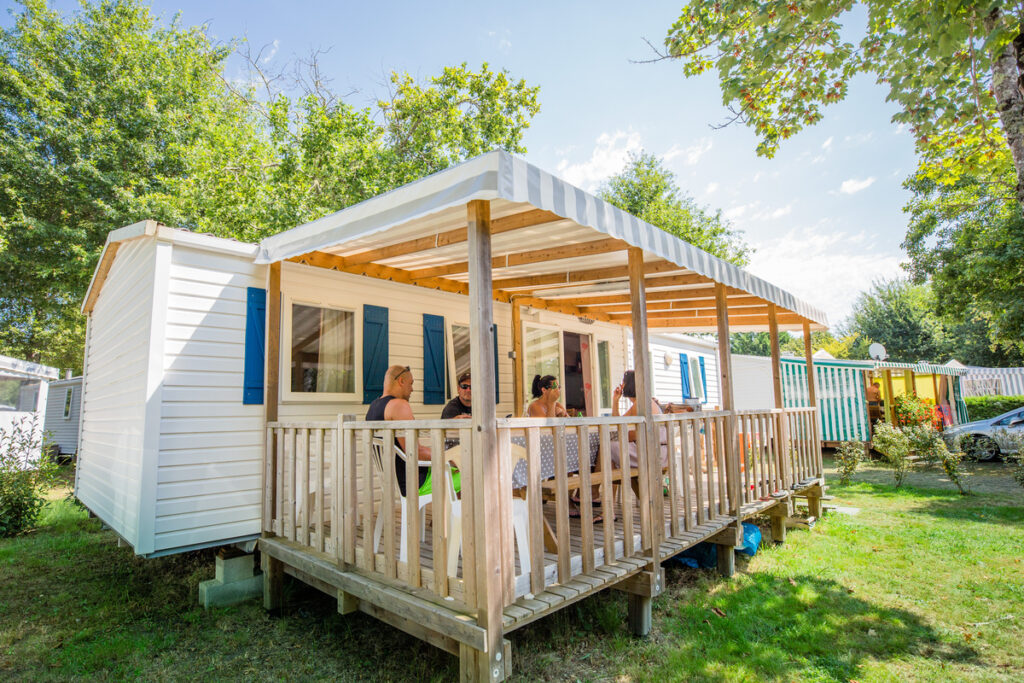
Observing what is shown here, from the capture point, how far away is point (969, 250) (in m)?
11.7

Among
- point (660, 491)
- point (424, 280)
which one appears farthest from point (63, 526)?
point (660, 491)

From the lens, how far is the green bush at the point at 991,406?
53.7 ft

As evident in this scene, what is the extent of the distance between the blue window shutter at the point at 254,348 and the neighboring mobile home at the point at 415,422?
2 cm

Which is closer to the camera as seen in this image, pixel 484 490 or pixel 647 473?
pixel 484 490

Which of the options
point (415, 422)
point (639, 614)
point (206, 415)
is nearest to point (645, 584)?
point (639, 614)

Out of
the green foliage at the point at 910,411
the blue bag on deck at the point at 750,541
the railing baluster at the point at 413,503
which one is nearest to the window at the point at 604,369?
the blue bag on deck at the point at 750,541

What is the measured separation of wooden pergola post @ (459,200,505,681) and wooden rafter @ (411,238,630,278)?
4.92 ft

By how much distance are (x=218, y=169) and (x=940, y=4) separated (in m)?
14.1

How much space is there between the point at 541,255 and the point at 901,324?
3275cm

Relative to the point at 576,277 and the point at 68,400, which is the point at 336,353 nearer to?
the point at 576,277

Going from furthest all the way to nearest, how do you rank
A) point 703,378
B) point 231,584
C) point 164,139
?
1. point 164,139
2. point 703,378
3. point 231,584

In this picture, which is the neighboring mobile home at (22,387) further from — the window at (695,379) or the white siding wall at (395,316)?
the window at (695,379)

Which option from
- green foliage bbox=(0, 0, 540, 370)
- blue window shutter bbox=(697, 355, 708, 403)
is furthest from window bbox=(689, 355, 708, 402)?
green foliage bbox=(0, 0, 540, 370)

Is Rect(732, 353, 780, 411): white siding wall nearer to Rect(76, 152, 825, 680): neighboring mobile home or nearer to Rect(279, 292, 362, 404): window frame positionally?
Rect(76, 152, 825, 680): neighboring mobile home
